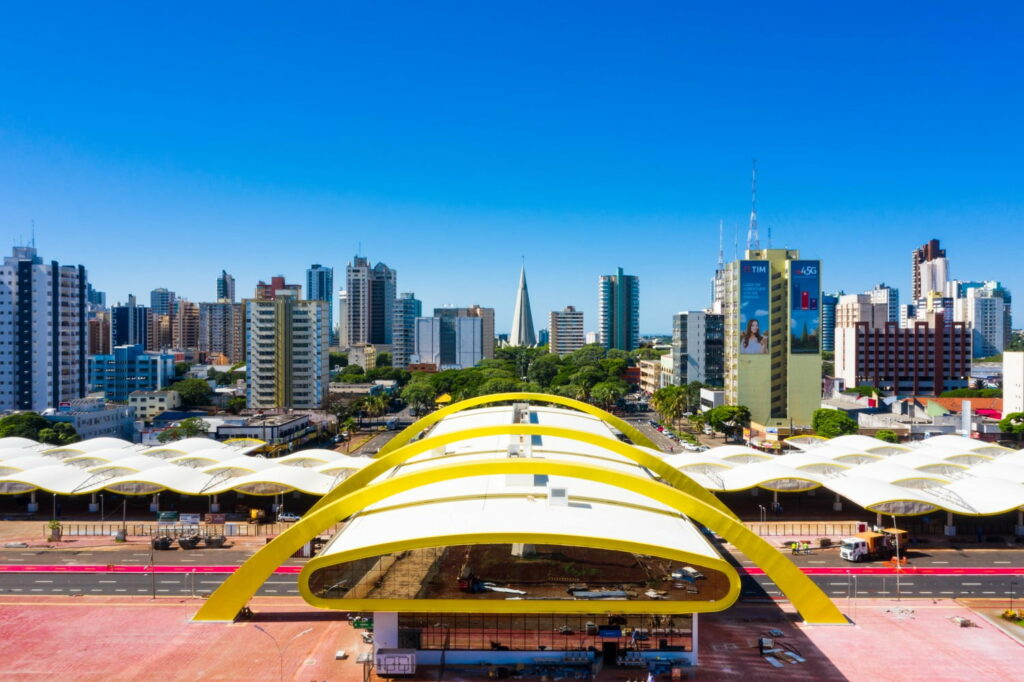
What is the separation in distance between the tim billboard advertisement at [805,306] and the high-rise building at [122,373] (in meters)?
102

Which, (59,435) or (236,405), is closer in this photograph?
(59,435)

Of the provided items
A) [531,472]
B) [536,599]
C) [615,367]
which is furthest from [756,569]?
[615,367]

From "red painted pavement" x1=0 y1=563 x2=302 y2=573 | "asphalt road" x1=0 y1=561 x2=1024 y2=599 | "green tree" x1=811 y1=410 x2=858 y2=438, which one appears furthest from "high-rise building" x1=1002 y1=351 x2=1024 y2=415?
"red painted pavement" x1=0 y1=563 x2=302 y2=573

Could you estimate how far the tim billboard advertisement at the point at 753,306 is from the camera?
8812cm

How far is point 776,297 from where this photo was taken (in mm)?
90062

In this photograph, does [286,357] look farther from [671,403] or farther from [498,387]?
[671,403]

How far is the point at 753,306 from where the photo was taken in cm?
8925

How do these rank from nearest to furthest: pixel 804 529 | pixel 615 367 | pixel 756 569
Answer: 1. pixel 756 569
2. pixel 804 529
3. pixel 615 367

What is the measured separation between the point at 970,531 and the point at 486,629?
A: 110 feet

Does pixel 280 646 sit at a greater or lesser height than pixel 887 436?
lesser

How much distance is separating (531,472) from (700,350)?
3911 inches

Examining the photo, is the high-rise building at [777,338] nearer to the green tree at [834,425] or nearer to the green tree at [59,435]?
the green tree at [834,425]

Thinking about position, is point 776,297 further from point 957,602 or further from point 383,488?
point 383,488

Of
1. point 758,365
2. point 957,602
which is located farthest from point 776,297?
point 957,602
